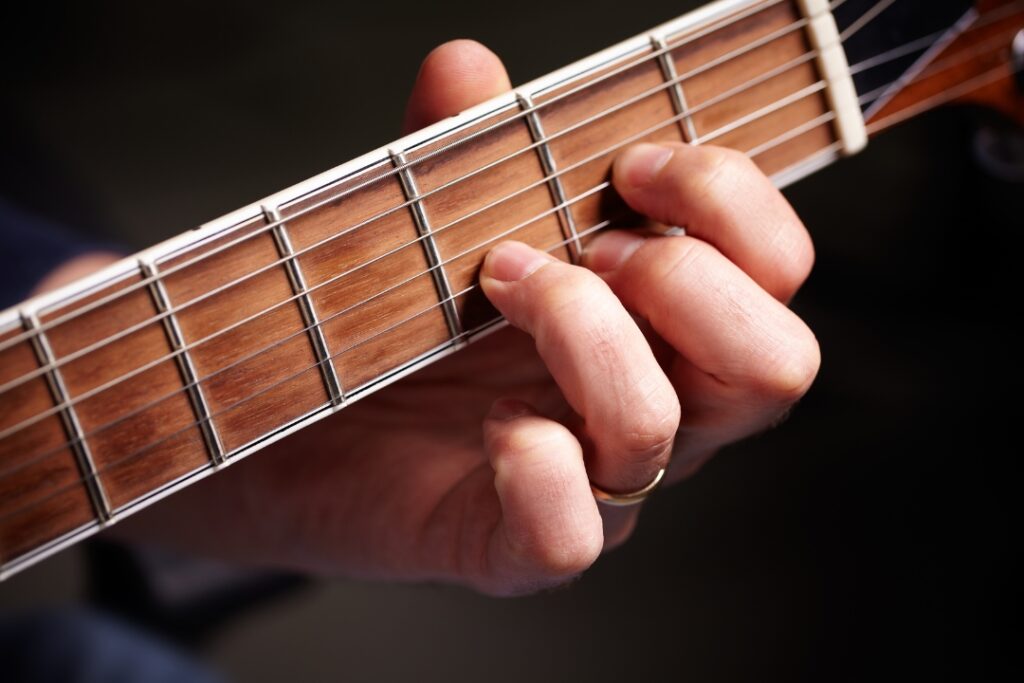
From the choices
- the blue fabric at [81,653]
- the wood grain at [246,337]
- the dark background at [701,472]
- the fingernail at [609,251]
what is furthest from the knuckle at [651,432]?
the blue fabric at [81,653]

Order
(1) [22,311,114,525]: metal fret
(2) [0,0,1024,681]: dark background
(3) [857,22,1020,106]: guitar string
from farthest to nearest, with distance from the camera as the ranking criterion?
(2) [0,0,1024,681]: dark background, (3) [857,22,1020,106]: guitar string, (1) [22,311,114,525]: metal fret

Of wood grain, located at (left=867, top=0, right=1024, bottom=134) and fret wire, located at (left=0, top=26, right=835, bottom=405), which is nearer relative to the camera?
fret wire, located at (left=0, top=26, right=835, bottom=405)

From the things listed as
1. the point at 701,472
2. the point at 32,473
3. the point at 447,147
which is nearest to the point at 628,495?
the point at 447,147

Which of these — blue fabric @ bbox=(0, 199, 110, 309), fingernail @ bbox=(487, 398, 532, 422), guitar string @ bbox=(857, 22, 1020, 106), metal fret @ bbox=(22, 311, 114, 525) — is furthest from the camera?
blue fabric @ bbox=(0, 199, 110, 309)

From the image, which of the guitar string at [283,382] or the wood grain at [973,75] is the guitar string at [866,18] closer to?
the wood grain at [973,75]

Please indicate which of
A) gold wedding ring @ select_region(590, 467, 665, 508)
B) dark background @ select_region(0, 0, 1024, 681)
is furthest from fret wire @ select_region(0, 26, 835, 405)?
dark background @ select_region(0, 0, 1024, 681)

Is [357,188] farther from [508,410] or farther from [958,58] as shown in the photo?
[958,58]

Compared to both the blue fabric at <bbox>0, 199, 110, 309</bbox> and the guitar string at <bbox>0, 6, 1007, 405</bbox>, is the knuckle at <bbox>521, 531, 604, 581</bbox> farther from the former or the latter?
the blue fabric at <bbox>0, 199, 110, 309</bbox>
